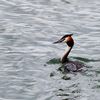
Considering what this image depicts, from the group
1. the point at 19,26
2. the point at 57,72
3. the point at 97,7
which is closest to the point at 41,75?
the point at 57,72

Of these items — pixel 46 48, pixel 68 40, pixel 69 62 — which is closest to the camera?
pixel 69 62

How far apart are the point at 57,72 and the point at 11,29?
5251mm

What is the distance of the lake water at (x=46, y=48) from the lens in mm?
16516

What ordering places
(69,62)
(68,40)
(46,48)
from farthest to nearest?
(46,48), (68,40), (69,62)

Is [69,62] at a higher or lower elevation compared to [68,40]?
lower

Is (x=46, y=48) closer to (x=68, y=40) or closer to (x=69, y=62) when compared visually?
(x=68, y=40)

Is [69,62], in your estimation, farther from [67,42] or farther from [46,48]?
[46,48]

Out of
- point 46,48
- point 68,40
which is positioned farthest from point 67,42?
point 46,48

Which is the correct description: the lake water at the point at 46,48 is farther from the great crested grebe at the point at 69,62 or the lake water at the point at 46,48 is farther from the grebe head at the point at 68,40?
the grebe head at the point at 68,40

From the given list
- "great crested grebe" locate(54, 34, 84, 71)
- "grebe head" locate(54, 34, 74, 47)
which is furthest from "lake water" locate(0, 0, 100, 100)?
"grebe head" locate(54, 34, 74, 47)

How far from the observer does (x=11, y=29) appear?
22.8 meters

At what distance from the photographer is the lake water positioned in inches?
650

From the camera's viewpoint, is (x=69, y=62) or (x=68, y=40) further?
(x=68, y=40)

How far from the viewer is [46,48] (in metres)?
20.7
